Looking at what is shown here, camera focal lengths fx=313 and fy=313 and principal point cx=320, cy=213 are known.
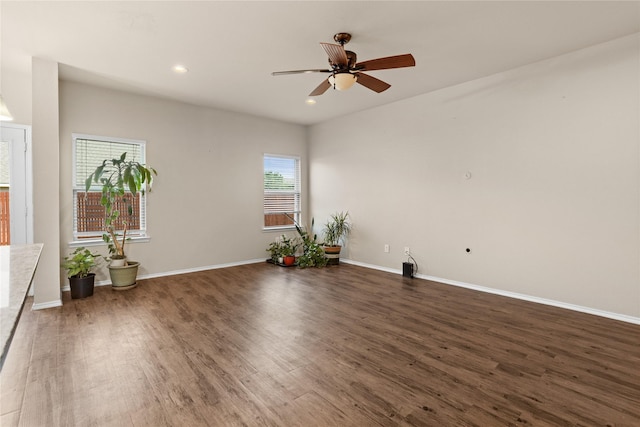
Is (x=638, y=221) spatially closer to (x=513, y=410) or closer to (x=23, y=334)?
(x=513, y=410)

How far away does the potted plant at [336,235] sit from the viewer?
19.6ft

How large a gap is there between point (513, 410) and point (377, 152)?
433cm

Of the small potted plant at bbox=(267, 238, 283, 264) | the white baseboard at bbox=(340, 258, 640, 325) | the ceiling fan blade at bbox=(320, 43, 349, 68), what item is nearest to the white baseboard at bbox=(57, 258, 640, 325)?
the white baseboard at bbox=(340, 258, 640, 325)

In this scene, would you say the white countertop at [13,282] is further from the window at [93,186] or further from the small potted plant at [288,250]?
the small potted plant at [288,250]

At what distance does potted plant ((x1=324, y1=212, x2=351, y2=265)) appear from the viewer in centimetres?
596

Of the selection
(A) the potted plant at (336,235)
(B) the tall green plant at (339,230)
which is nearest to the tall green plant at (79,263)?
(A) the potted plant at (336,235)

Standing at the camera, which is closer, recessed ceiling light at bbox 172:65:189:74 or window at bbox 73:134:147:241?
recessed ceiling light at bbox 172:65:189:74

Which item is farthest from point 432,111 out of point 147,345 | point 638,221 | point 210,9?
point 147,345

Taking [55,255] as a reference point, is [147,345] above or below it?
below

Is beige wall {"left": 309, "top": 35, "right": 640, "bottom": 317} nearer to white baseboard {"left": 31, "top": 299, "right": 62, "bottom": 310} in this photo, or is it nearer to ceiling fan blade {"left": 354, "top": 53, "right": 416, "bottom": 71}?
ceiling fan blade {"left": 354, "top": 53, "right": 416, "bottom": 71}

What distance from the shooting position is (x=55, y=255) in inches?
146

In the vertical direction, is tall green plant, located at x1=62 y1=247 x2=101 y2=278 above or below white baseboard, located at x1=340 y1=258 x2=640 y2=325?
above

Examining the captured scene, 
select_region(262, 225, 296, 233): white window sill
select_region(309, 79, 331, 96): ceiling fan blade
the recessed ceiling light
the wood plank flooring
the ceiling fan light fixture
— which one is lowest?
the wood plank flooring

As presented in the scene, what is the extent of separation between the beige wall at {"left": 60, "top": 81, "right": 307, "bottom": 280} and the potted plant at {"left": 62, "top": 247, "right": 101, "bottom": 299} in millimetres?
429
